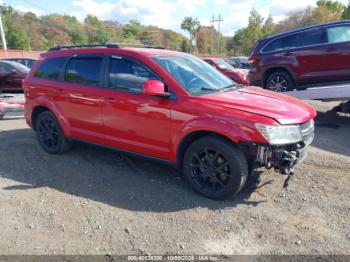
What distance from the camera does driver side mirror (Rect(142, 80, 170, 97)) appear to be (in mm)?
4160

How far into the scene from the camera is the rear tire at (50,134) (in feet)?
18.6

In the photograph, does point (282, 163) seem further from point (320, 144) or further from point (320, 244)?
point (320, 144)

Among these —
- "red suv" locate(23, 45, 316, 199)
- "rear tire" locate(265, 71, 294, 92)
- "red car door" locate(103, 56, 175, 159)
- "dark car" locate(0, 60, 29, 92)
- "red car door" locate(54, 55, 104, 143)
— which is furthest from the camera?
"dark car" locate(0, 60, 29, 92)

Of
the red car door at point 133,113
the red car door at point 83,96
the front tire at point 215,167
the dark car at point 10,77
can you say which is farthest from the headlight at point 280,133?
the dark car at point 10,77

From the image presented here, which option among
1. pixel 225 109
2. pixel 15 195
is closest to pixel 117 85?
pixel 225 109

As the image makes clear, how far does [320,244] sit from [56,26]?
9606cm

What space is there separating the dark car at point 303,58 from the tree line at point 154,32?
25884 mm

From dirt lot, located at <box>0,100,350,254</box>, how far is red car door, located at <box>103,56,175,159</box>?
53 cm

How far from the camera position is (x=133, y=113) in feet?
15.1

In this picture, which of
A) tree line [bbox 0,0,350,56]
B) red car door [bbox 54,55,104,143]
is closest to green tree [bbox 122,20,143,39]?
tree line [bbox 0,0,350,56]

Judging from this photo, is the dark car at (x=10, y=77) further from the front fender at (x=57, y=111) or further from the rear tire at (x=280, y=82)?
the rear tire at (x=280, y=82)

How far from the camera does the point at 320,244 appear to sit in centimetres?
331

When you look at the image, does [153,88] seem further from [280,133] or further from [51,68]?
[51,68]

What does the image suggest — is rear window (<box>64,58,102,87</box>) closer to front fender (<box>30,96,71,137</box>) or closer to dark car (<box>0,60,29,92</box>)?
front fender (<box>30,96,71,137</box>)
